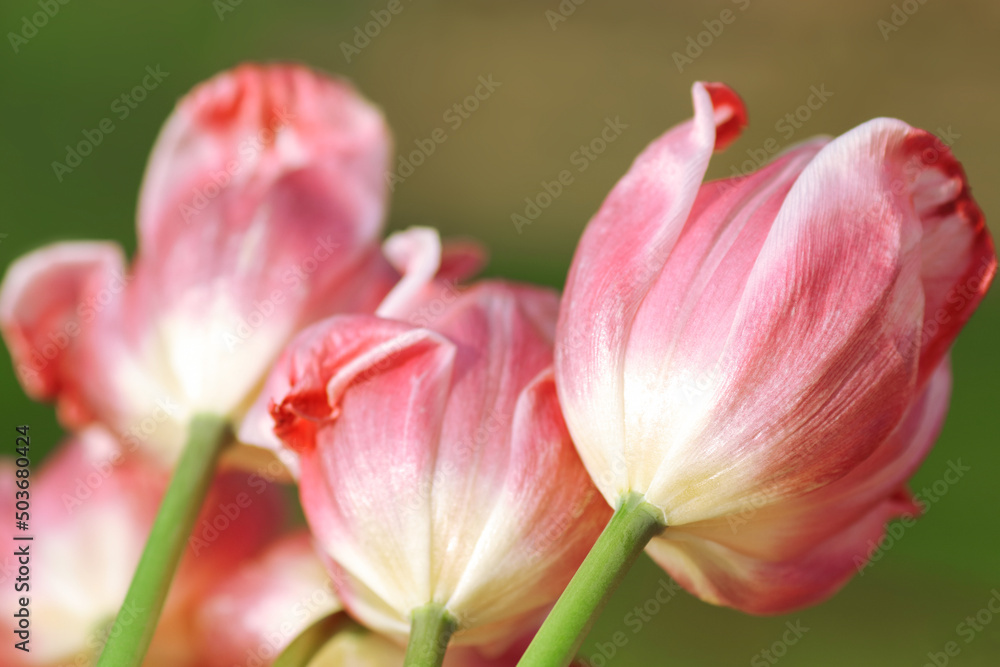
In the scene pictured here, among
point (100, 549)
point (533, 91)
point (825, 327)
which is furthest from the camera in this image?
point (533, 91)

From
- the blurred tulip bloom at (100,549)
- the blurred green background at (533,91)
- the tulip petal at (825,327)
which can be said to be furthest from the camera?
the blurred green background at (533,91)

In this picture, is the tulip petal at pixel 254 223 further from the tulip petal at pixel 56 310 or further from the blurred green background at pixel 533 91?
the blurred green background at pixel 533 91

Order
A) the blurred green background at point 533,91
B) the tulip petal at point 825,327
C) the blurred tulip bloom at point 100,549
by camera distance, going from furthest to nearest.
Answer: the blurred green background at point 533,91 < the blurred tulip bloom at point 100,549 < the tulip petal at point 825,327

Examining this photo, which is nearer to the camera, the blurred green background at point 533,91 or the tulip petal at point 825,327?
the tulip petal at point 825,327

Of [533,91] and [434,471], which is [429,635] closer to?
[434,471]

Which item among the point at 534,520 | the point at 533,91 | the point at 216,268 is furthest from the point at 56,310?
the point at 533,91

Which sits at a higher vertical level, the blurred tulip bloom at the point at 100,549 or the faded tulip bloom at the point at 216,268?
the faded tulip bloom at the point at 216,268

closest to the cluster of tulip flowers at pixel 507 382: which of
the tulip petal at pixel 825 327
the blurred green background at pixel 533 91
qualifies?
the tulip petal at pixel 825 327

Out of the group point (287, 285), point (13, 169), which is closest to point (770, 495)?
point (287, 285)
